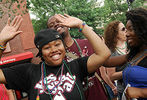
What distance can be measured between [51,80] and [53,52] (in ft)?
1.11

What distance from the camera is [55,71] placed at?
188 centimetres

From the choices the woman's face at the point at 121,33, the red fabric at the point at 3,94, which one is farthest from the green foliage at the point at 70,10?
the red fabric at the point at 3,94

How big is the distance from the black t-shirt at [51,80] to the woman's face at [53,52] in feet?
0.27

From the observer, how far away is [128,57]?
2.16m

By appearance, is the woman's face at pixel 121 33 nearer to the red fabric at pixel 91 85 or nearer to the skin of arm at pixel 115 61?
the red fabric at pixel 91 85

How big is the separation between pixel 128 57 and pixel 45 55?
45.5 inches

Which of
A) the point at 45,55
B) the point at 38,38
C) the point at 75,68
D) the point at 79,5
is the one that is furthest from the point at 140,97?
the point at 79,5

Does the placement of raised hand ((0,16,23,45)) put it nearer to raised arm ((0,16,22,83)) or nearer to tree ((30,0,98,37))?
raised arm ((0,16,22,83))

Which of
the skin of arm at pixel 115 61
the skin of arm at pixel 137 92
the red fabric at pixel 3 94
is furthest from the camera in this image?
the red fabric at pixel 3 94

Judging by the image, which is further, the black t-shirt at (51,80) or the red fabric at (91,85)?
the red fabric at (91,85)

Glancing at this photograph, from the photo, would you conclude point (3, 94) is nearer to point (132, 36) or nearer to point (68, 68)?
point (68, 68)

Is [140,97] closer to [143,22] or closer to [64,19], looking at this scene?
[143,22]

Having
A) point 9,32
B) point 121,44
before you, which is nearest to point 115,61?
point 121,44

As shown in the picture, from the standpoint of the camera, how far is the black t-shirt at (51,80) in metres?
1.71
